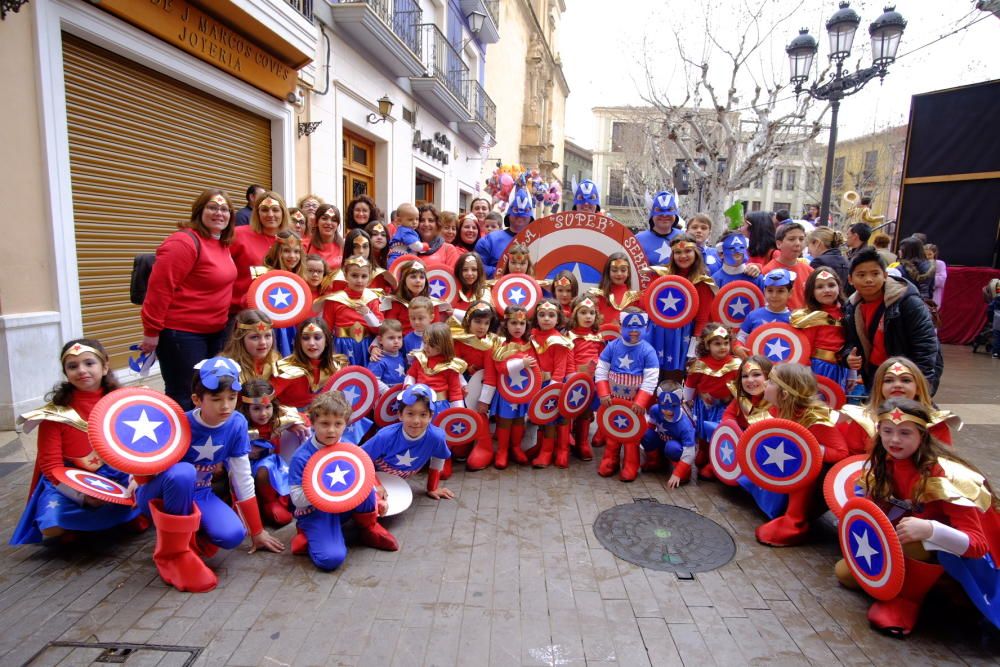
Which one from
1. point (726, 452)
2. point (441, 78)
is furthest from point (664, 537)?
point (441, 78)

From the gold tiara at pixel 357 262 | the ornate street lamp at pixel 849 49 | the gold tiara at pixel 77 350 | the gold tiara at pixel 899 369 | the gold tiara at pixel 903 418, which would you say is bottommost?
the gold tiara at pixel 903 418

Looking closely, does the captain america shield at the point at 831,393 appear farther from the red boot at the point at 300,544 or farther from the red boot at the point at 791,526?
the red boot at the point at 300,544

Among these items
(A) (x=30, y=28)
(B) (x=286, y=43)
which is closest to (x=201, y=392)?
(A) (x=30, y=28)

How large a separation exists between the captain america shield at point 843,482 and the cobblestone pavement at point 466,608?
1.33 feet

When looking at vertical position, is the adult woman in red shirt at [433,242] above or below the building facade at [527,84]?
below

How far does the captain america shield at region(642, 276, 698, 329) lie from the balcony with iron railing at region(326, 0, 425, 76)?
7380mm

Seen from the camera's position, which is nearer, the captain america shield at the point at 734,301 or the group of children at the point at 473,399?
the group of children at the point at 473,399

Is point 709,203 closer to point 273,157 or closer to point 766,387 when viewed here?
point 273,157

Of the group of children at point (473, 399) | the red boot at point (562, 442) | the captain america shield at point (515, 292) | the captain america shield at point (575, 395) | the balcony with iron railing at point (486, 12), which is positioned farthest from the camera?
the balcony with iron railing at point (486, 12)

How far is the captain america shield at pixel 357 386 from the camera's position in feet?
12.8

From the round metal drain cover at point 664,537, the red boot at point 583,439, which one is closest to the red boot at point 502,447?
the red boot at point 583,439

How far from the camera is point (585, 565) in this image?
9.84 ft

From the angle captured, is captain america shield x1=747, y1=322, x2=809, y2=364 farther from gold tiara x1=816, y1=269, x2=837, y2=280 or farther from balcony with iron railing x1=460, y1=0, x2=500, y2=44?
balcony with iron railing x1=460, y1=0, x2=500, y2=44

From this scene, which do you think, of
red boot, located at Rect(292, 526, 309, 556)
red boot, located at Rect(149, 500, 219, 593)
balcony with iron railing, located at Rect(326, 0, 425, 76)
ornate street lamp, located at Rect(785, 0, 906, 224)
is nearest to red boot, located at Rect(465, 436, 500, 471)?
red boot, located at Rect(292, 526, 309, 556)
